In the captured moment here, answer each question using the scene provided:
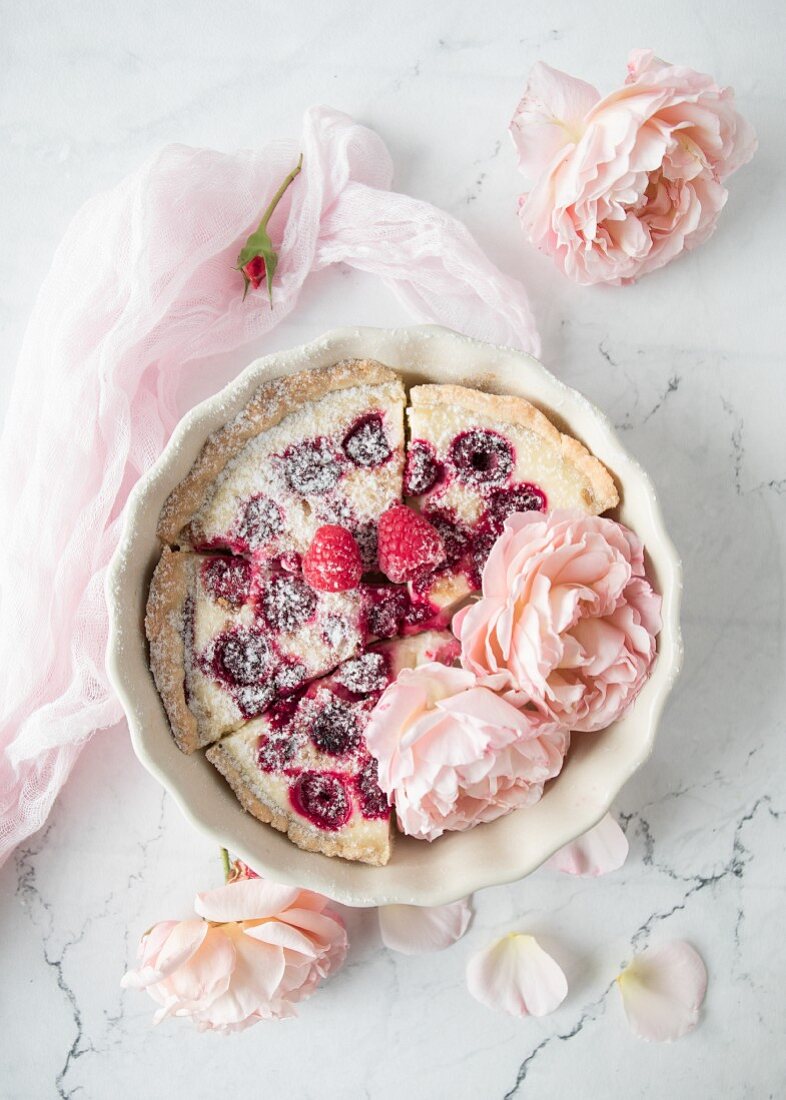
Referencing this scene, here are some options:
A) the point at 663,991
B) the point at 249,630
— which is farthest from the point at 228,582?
the point at 663,991

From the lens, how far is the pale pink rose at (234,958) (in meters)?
1.71

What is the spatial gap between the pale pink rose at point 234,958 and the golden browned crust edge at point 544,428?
2.77ft

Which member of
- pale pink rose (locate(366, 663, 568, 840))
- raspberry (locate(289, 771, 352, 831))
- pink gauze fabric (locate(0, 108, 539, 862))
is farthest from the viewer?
pink gauze fabric (locate(0, 108, 539, 862))

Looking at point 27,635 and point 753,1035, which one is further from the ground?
point 27,635

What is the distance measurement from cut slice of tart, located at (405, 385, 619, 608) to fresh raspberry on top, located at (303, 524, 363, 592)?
0.40ft

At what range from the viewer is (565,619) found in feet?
4.78

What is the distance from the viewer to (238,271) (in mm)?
1914

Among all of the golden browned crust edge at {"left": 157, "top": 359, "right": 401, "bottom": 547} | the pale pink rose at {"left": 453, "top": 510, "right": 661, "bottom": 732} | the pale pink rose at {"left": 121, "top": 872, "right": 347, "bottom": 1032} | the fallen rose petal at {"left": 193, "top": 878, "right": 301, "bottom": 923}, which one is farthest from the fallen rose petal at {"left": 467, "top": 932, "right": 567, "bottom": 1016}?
the golden browned crust edge at {"left": 157, "top": 359, "right": 401, "bottom": 547}

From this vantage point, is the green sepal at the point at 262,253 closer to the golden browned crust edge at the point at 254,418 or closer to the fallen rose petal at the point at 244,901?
the golden browned crust edge at the point at 254,418

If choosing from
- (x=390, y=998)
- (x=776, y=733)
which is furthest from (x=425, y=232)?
(x=390, y=998)

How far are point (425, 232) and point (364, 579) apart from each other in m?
0.65

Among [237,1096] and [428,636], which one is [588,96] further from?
[237,1096]

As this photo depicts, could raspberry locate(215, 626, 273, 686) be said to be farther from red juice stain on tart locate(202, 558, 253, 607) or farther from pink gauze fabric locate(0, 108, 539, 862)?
pink gauze fabric locate(0, 108, 539, 862)

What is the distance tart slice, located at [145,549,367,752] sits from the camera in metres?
1.67
